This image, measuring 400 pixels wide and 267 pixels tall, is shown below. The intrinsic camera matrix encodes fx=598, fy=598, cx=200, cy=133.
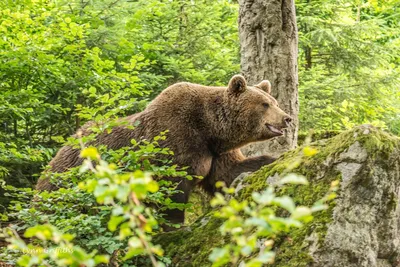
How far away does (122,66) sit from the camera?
8945 mm

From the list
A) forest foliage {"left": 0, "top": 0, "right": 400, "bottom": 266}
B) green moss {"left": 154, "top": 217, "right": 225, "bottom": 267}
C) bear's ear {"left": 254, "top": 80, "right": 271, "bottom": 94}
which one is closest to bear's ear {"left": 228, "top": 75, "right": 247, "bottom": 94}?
bear's ear {"left": 254, "top": 80, "right": 271, "bottom": 94}

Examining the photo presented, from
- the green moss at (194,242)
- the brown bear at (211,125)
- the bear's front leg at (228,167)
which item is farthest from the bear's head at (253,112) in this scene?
the green moss at (194,242)

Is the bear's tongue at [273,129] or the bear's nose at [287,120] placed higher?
the bear's nose at [287,120]

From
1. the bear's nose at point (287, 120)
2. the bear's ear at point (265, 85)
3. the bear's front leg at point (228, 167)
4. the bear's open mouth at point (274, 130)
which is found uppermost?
the bear's ear at point (265, 85)

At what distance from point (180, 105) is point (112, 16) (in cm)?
349

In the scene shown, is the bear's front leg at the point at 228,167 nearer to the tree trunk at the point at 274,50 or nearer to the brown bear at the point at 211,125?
the brown bear at the point at 211,125

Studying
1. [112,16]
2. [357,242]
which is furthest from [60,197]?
[112,16]

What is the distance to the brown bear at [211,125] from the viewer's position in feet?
20.4

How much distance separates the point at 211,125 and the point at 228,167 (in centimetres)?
54

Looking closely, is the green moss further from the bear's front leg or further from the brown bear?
the bear's front leg

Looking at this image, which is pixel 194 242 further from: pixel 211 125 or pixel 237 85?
pixel 237 85

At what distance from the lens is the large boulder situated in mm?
4023

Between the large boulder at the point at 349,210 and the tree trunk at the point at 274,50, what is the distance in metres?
2.37

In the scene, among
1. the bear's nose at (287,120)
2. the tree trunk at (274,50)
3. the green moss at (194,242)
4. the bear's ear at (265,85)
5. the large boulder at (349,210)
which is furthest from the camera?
the tree trunk at (274,50)
